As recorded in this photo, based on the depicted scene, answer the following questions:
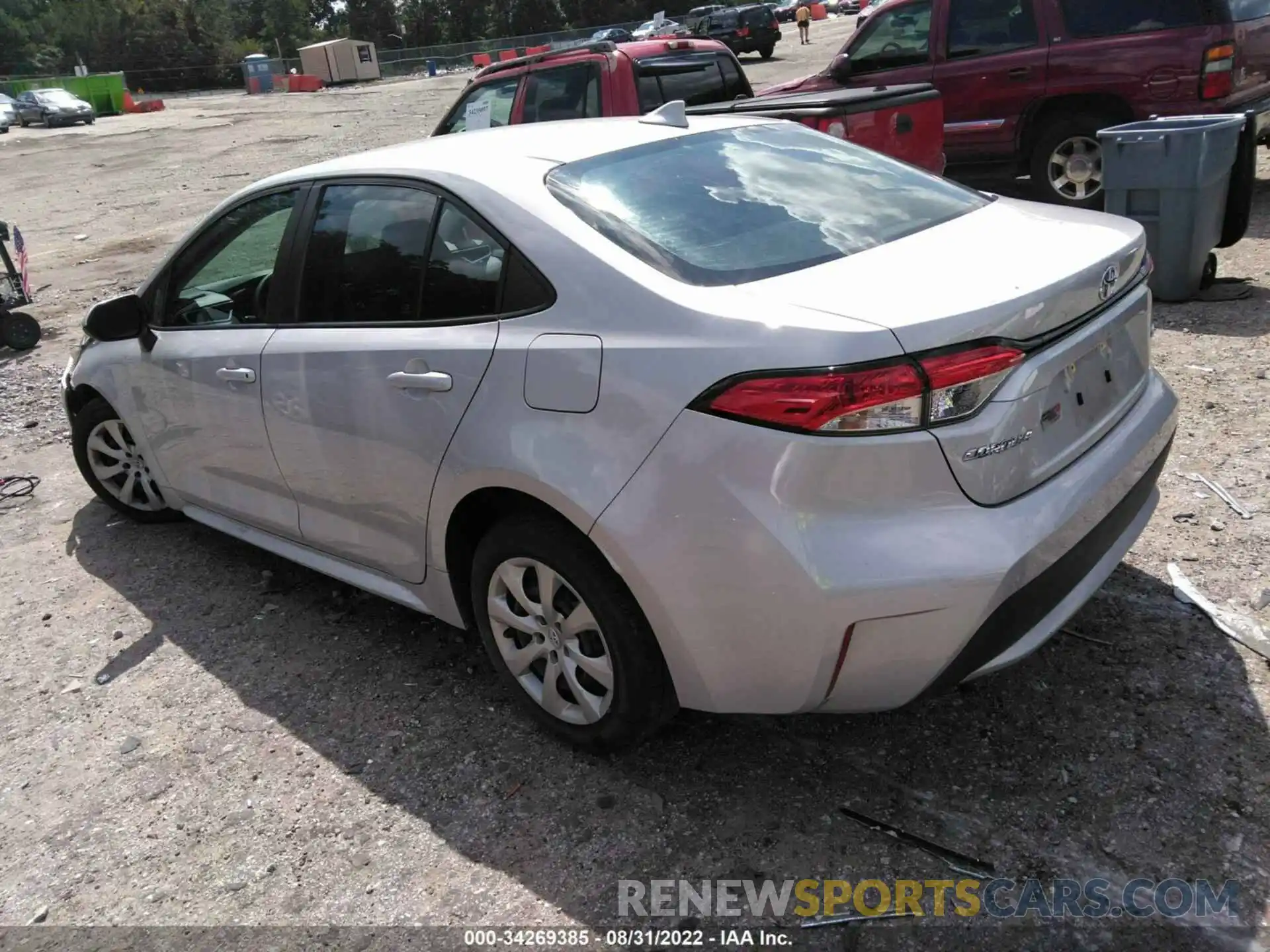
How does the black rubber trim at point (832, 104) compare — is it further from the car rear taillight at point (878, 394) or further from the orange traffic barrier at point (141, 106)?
the orange traffic barrier at point (141, 106)

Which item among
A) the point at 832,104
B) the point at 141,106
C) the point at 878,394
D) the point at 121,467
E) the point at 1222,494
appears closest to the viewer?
the point at 878,394

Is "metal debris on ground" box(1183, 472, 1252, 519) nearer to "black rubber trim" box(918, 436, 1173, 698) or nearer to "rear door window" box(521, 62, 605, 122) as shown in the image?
"black rubber trim" box(918, 436, 1173, 698)

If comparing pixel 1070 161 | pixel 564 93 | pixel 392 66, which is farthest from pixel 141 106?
pixel 1070 161

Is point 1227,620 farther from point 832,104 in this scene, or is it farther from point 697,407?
point 832,104

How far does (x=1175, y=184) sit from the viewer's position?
19.7 ft

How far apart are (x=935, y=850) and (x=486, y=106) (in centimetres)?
799

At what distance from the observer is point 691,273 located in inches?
104

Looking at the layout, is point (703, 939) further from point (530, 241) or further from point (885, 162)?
point (885, 162)

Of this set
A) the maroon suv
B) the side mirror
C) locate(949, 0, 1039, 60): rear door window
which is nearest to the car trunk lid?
the side mirror

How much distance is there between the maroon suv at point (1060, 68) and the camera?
7.65m

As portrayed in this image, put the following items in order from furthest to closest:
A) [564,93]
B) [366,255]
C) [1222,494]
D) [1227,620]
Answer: [564,93], [1222,494], [366,255], [1227,620]

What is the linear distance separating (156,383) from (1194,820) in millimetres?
3861

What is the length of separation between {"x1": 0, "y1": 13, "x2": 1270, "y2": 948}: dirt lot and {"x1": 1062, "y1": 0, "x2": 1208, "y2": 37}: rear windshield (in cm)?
471

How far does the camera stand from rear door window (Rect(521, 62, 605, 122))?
8359mm
